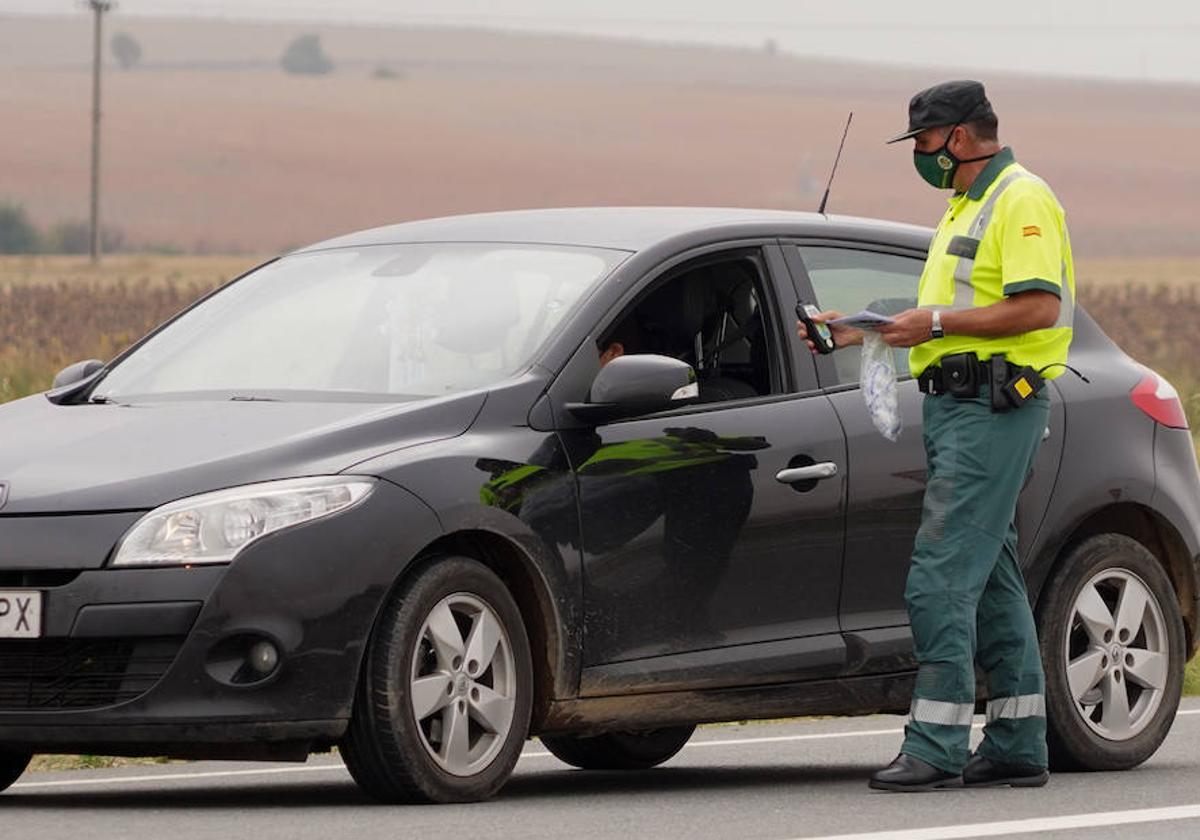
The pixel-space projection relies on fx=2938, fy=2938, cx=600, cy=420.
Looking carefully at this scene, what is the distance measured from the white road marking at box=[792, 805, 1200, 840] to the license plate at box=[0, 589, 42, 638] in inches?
80.9

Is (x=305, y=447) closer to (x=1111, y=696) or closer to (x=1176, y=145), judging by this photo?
(x=1111, y=696)

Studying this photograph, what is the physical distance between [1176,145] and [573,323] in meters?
127

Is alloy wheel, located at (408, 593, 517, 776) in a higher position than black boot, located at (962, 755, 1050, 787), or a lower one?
higher

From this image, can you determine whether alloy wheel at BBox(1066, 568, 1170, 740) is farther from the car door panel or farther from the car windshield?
the car windshield

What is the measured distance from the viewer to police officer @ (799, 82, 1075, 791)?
8406mm

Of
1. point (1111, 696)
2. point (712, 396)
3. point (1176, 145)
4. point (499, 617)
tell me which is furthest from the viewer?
point (1176, 145)

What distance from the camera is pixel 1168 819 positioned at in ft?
25.6

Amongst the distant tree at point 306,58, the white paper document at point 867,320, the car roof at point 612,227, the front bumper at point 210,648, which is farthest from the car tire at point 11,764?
the distant tree at point 306,58

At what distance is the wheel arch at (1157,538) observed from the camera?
9547 mm

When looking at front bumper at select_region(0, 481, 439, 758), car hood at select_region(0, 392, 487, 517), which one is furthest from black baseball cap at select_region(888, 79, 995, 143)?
front bumper at select_region(0, 481, 439, 758)

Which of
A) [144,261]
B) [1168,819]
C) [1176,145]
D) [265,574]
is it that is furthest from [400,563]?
[1176,145]

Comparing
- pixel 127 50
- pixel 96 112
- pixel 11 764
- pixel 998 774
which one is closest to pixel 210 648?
pixel 11 764

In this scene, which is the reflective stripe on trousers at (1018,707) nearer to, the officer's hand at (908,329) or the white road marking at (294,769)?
the officer's hand at (908,329)

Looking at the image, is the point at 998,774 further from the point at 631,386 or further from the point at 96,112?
the point at 96,112
